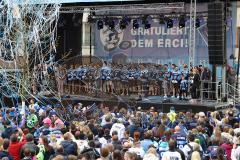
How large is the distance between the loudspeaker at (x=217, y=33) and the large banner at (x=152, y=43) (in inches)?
166

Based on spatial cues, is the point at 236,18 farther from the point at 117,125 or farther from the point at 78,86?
the point at 117,125

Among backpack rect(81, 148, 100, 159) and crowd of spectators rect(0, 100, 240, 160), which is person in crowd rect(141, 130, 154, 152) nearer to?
crowd of spectators rect(0, 100, 240, 160)

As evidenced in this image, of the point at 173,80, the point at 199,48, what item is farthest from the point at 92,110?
the point at 199,48

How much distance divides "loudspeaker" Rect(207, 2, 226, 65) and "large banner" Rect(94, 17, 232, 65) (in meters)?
4.22

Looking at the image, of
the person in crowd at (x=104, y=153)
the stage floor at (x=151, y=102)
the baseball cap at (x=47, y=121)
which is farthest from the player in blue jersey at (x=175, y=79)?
the person in crowd at (x=104, y=153)

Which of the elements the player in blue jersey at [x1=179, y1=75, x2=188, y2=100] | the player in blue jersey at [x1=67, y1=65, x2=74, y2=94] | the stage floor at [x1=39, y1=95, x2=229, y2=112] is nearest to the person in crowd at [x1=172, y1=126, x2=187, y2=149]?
the stage floor at [x1=39, y1=95, x2=229, y2=112]

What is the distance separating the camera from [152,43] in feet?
80.8

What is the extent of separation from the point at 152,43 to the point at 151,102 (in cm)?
659

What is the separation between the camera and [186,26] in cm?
2342

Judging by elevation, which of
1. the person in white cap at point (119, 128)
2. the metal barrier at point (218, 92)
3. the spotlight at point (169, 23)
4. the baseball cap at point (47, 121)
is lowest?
the person in white cap at point (119, 128)

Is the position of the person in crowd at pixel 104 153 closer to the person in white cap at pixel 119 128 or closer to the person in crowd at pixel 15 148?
the person in crowd at pixel 15 148

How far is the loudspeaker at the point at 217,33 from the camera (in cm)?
1803

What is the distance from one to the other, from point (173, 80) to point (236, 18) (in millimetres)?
4681

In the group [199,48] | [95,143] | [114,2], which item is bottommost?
[95,143]
